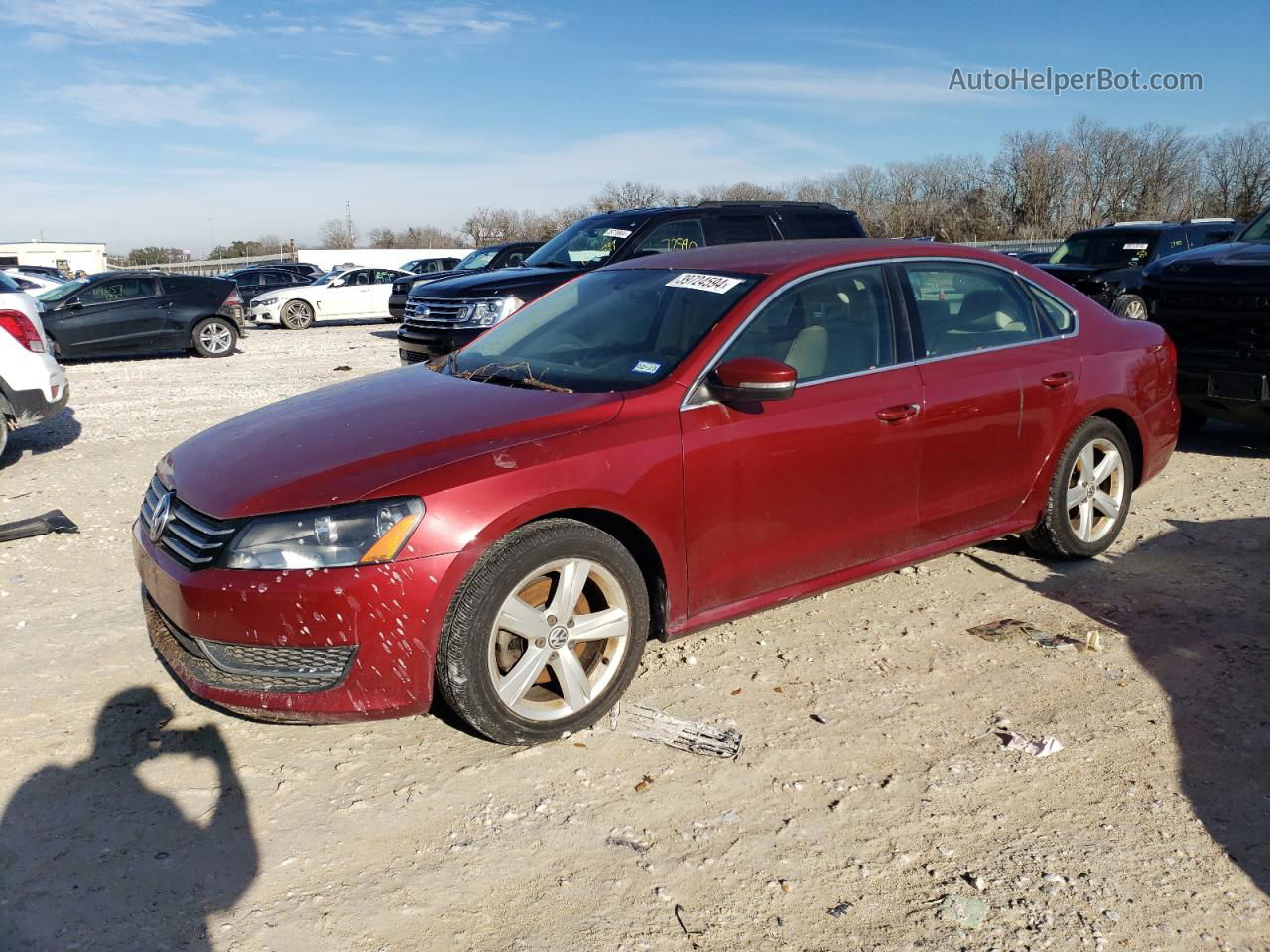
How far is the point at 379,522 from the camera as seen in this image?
3254 millimetres

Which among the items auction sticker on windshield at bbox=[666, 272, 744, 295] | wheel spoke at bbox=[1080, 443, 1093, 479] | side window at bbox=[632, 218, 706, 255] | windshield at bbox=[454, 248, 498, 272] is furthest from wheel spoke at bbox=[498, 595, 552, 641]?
Answer: windshield at bbox=[454, 248, 498, 272]

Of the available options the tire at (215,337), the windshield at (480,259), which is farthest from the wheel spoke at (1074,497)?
the windshield at (480,259)

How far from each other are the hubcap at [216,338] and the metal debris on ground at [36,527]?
11.9 meters

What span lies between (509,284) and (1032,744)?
7412mm

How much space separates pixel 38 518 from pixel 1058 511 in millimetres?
5670

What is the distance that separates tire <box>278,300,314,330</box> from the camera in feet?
80.2

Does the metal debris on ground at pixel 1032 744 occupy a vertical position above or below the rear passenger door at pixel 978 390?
below

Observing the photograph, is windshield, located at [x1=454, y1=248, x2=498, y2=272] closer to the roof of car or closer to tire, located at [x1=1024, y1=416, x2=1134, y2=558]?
the roof of car

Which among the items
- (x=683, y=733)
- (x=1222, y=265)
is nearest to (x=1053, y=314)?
(x=683, y=733)

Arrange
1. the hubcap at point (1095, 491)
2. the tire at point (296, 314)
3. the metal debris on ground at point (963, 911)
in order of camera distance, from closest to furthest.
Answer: the metal debris on ground at point (963, 911) → the hubcap at point (1095, 491) → the tire at point (296, 314)

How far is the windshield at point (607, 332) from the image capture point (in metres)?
4.09

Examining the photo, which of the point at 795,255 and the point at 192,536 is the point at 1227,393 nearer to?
the point at 795,255

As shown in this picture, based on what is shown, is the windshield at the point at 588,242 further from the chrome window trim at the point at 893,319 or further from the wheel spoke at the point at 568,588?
the wheel spoke at the point at 568,588

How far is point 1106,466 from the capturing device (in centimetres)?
534
